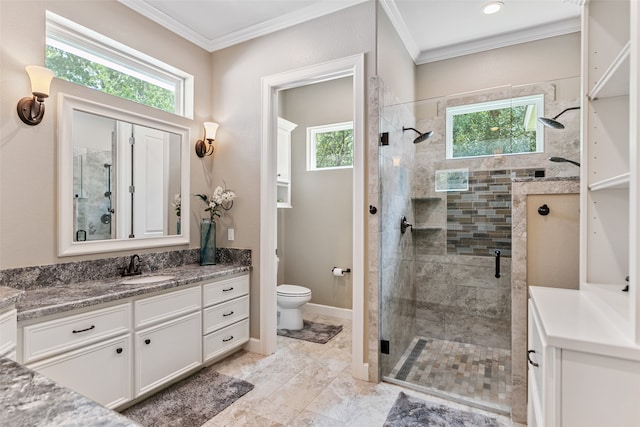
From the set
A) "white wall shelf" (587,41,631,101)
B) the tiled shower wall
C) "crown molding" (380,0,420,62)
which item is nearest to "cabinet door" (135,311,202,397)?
the tiled shower wall

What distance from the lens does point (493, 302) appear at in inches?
104

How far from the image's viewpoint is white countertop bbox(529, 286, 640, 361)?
0.96 meters

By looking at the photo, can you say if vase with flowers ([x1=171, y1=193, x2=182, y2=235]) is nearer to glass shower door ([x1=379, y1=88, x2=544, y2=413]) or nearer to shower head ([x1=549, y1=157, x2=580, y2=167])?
glass shower door ([x1=379, y1=88, x2=544, y2=413])

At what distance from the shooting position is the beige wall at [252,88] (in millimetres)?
2584

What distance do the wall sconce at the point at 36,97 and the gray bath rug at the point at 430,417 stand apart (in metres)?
2.81

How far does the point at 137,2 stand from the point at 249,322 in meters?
2.79

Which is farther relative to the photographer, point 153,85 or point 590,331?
point 153,85

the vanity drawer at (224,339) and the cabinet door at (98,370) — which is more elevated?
the cabinet door at (98,370)

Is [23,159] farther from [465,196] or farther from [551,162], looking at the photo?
[551,162]

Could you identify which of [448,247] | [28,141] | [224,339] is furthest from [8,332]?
[448,247]

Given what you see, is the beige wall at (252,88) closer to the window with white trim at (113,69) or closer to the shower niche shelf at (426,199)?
the window with white trim at (113,69)

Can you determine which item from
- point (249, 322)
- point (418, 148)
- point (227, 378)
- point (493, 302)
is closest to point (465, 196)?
point (418, 148)

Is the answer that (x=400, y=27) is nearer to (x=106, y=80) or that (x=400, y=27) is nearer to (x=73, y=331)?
(x=106, y=80)

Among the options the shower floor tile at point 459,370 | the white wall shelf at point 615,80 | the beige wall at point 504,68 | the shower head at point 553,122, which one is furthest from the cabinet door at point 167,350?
the beige wall at point 504,68
